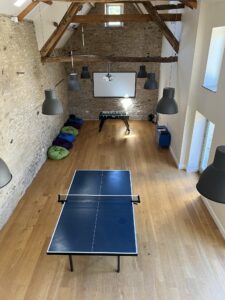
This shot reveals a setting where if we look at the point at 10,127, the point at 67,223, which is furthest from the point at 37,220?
the point at 10,127

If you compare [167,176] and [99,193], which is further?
[167,176]

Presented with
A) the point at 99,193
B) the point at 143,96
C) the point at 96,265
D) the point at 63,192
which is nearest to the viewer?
the point at 96,265

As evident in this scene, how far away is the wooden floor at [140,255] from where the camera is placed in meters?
3.42

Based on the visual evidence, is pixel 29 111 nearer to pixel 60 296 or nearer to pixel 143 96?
pixel 60 296

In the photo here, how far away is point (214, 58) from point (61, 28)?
385 cm

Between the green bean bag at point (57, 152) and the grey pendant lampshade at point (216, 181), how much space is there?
232 inches

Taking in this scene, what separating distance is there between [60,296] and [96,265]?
69 centimetres

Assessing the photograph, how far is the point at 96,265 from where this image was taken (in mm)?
3803

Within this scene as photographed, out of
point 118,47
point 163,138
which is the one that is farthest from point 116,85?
point 163,138

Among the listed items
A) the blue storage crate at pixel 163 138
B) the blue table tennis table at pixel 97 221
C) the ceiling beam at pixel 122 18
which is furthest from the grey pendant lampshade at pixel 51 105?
the blue storage crate at pixel 163 138

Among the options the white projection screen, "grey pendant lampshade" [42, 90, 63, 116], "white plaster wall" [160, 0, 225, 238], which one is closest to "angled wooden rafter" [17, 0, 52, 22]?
"grey pendant lampshade" [42, 90, 63, 116]

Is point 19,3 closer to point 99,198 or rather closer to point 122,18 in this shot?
point 122,18

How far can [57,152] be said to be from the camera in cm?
717

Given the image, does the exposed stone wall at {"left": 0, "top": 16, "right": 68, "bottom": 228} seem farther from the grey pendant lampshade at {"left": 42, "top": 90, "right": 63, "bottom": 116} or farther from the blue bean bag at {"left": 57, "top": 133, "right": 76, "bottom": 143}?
the blue bean bag at {"left": 57, "top": 133, "right": 76, "bottom": 143}
